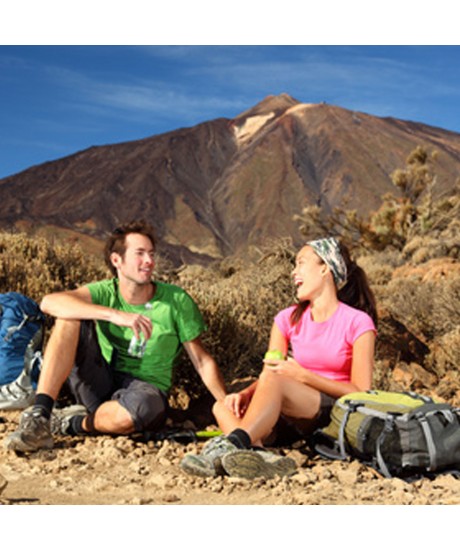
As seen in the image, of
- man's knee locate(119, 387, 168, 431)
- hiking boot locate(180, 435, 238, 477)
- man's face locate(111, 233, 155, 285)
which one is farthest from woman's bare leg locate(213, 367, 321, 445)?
man's face locate(111, 233, 155, 285)

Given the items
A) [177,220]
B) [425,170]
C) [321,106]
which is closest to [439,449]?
[425,170]

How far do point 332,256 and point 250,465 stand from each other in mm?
1235

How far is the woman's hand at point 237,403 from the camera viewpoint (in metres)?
4.00

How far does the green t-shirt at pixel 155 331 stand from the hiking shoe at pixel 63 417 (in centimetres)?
35

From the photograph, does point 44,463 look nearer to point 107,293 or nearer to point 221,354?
point 107,293

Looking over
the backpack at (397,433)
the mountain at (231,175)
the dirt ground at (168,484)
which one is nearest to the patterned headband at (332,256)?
the backpack at (397,433)

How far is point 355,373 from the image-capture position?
13.3ft

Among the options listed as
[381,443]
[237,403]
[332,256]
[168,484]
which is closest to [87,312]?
[237,403]

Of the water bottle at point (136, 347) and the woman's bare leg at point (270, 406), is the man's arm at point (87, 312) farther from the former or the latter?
the woman's bare leg at point (270, 406)

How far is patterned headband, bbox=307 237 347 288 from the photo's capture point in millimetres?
4254

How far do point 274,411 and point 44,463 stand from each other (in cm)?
112

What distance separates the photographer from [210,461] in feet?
11.9

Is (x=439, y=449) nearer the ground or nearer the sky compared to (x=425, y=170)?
nearer the ground

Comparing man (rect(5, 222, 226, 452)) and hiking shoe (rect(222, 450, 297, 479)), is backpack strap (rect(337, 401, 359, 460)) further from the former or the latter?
man (rect(5, 222, 226, 452))
